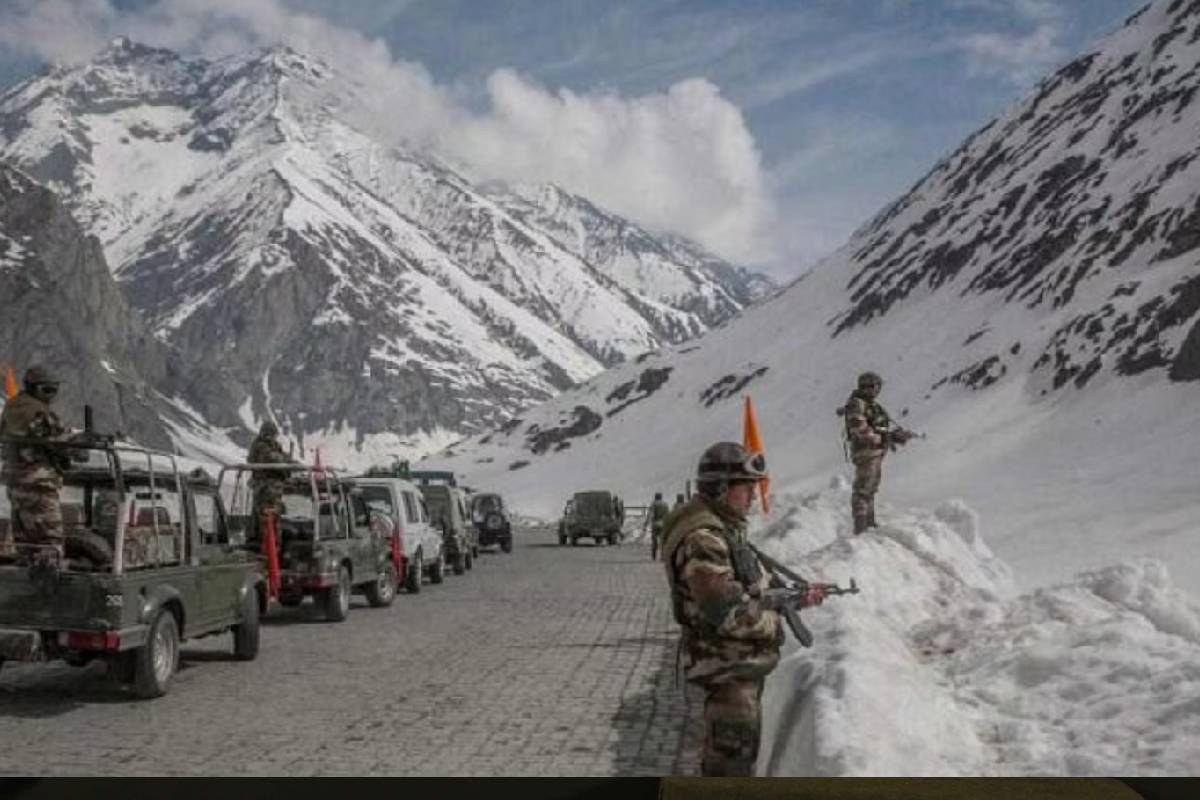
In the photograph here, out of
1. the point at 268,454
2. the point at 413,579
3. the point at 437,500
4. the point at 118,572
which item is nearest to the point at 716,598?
the point at 118,572

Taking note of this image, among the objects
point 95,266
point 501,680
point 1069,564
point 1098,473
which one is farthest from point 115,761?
point 95,266

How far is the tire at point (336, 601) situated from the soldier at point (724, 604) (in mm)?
12271

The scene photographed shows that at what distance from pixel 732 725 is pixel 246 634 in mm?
8931

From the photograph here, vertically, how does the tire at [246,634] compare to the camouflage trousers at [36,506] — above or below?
below

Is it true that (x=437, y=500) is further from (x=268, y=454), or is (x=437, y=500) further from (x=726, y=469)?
(x=726, y=469)

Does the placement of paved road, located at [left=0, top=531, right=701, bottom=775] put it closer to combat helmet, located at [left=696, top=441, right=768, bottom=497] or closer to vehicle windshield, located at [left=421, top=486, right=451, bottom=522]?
combat helmet, located at [left=696, top=441, right=768, bottom=497]

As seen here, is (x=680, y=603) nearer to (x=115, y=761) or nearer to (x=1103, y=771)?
(x=1103, y=771)

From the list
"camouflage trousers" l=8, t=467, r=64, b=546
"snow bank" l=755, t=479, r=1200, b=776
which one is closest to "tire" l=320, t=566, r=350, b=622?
"camouflage trousers" l=8, t=467, r=64, b=546

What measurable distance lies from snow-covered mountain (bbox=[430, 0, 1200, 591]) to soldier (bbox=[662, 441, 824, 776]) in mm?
15987

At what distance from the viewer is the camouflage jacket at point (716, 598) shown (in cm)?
554

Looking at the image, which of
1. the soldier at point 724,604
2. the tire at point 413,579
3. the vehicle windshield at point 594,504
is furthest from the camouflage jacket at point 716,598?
the vehicle windshield at point 594,504

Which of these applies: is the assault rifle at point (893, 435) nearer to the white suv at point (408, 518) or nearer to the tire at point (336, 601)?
the tire at point (336, 601)

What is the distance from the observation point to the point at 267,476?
17266mm

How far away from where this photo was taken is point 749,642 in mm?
5750
